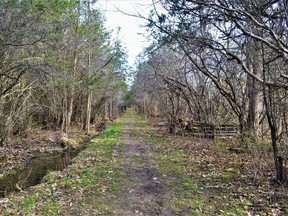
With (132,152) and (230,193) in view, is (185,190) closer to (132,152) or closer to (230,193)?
(230,193)

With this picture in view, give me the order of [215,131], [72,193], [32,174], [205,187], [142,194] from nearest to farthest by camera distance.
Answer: [142,194], [72,193], [205,187], [32,174], [215,131]

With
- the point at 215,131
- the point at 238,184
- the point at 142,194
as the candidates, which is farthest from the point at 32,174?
the point at 215,131

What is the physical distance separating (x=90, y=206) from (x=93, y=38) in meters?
18.4

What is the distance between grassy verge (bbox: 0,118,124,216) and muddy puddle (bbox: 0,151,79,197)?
0.89 meters

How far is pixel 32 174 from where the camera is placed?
11320mm

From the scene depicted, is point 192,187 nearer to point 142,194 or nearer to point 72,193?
point 142,194

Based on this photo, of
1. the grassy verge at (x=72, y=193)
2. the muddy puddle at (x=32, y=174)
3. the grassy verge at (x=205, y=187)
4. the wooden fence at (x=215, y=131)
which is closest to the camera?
the grassy verge at (x=205, y=187)

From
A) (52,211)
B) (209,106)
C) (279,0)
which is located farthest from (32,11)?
(209,106)

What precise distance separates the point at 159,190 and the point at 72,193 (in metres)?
2.08

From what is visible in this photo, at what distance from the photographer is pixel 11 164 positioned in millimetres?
12922

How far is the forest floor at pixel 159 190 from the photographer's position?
614cm

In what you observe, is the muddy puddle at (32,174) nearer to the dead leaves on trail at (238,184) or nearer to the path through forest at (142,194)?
the path through forest at (142,194)

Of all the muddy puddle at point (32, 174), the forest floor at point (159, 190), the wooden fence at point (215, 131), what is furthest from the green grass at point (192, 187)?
the wooden fence at point (215, 131)

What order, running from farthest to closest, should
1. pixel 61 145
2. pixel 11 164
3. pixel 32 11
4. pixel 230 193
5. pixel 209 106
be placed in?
pixel 61 145 → pixel 209 106 → pixel 11 164 → pixel 32 11 → pixel 230 193
